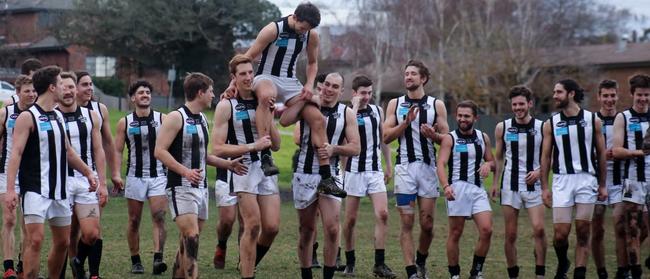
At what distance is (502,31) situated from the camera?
54.7 metres

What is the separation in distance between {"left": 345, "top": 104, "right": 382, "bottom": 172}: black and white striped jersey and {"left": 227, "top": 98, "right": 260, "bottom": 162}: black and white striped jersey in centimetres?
326

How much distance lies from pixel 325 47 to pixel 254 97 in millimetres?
54365

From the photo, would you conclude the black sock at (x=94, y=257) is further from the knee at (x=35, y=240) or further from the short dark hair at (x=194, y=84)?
the short dark hair at (x=194, y=84)

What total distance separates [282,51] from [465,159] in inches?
116

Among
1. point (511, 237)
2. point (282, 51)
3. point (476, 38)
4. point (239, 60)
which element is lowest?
point (511, 237)

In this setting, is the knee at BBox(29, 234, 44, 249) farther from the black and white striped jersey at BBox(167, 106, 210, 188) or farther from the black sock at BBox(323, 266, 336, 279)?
the black sock at BBox(323, 266, 336, 279)

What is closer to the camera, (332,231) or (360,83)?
(332,231)

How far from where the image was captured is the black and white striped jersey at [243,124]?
35.0 feet

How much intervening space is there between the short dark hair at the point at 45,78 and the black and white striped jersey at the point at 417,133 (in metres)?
4.70

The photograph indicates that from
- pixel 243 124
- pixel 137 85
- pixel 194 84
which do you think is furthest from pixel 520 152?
pixel 137 85

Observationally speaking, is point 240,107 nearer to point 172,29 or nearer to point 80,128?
point 80,128

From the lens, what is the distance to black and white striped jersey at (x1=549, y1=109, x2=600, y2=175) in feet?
39.7

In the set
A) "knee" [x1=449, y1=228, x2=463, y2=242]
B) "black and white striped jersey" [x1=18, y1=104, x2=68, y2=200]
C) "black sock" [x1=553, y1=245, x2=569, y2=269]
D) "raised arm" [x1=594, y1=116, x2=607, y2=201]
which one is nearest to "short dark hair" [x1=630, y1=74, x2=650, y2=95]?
"raised arm" [x1=594, y1=116, x2=607, y2=201]

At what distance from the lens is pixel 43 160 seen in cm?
998
